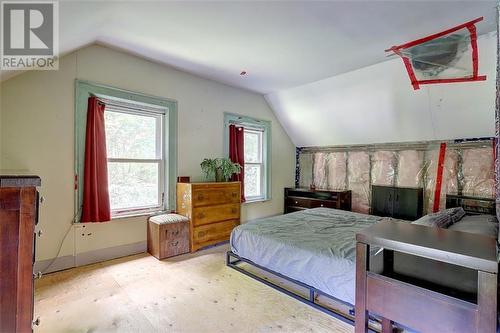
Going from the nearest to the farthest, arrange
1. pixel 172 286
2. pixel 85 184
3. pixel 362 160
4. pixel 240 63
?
pixel 172 286 < pixel 85 184 < pixel 240 63 < pixel 362 160

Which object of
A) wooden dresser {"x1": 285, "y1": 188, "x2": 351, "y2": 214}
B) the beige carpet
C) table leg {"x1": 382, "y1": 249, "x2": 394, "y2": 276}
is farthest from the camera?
wooden dresser {"x1": 285, "y1": 188, "x2": 351, "y2": 214}

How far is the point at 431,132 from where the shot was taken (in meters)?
3.81

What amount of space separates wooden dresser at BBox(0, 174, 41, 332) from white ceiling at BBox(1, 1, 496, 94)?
1.29m

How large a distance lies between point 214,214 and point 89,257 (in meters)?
1.62

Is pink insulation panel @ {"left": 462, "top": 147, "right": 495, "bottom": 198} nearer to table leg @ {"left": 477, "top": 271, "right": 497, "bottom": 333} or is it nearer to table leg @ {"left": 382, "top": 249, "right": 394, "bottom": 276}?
table leg @ {"left": 382, "top": 249, "right": 394, "bottom": 276}

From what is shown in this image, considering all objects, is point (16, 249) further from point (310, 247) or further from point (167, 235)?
point (167, 235)

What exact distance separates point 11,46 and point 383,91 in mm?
4237

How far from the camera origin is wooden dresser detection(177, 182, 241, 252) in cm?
332

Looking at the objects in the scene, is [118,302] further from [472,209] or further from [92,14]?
[472,209]

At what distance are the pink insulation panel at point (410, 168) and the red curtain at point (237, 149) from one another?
282cm

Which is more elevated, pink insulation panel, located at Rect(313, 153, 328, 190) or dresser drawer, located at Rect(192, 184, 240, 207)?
pink insulation panel, located at Rect(313, 153, 328, 190)

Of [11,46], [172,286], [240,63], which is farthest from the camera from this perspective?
[240,63]

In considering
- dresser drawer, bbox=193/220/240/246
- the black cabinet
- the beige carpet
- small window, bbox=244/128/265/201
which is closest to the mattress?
the beige carpet

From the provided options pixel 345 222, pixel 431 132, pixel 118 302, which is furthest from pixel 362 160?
pixel 118 302
